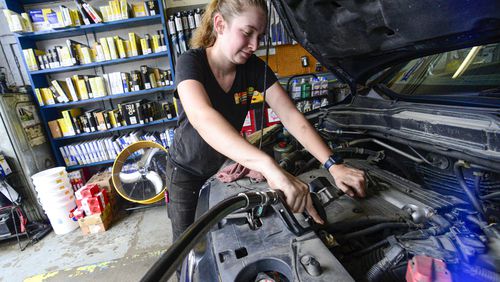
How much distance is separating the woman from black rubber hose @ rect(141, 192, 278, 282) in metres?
0.10

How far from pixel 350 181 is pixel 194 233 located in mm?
673

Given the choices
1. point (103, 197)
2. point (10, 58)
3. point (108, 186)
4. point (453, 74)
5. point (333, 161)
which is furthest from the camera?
point (10, 58)

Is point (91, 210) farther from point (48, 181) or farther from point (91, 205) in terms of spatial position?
point (48, 181)

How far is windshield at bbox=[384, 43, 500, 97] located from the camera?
1038mm

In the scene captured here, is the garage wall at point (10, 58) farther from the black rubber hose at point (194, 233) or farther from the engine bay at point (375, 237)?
the black rubber hose at point (194, 233)

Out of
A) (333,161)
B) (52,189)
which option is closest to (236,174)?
(333,161)

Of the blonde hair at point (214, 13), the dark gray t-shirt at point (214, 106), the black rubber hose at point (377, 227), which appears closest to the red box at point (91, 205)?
the dark gray t-shirt at point (214, 106)

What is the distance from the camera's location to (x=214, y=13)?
1.09 m

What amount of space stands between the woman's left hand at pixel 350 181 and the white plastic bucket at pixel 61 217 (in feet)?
10.0

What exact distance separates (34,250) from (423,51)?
12.0 feet

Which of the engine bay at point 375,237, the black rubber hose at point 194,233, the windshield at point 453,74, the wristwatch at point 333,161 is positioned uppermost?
the windshield at point 453,74

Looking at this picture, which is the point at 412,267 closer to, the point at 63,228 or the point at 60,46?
the point at 63,228

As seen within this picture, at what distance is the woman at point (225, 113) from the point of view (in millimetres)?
812

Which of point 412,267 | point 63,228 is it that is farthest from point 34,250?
point 412,267
